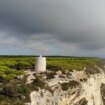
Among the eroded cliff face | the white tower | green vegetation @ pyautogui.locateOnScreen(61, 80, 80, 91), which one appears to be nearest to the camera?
the eroded cliff face

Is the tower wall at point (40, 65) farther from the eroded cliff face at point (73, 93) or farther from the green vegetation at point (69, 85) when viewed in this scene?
the green vegetation at point (69, 85)

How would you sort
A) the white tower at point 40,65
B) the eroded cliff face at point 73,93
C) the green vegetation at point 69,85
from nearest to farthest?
the eroded cliff face at point 73,93
the green vegetation at point 69,85
the white tower at point 40,65

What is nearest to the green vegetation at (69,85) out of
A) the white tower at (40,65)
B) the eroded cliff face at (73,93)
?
the eroded cliff face at (73,93)

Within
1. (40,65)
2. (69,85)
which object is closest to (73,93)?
(69,85)

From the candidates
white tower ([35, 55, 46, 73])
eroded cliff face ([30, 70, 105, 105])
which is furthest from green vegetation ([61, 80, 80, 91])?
white tower ([35, 55, 46, 73])

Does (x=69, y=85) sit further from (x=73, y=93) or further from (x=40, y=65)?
(x=40, y=65)

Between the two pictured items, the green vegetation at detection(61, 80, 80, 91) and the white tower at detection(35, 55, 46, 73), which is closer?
the green vegetation at detection(61, 80, 80, 91)

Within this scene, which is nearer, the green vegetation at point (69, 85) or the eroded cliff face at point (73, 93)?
the eroded cliff face at point (73, 93)

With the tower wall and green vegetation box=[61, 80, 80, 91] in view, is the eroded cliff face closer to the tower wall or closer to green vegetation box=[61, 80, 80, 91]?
green vegetation box=[61, 80, 80, 91]

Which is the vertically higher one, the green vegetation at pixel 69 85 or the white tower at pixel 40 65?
the white tower at pixel 40 65
